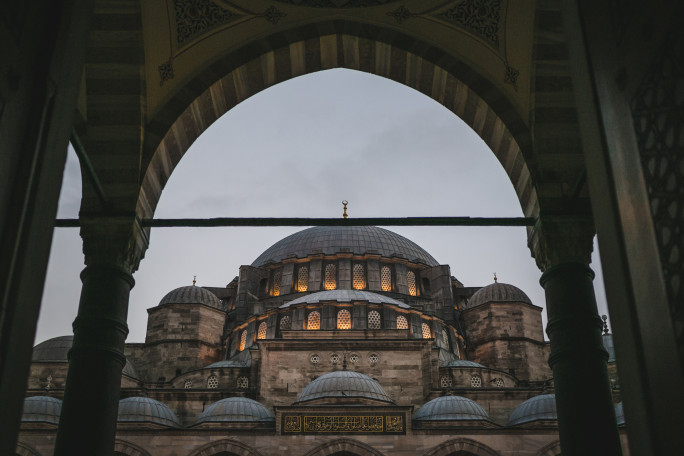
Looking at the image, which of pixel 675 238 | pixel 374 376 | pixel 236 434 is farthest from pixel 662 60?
pixel 374 376

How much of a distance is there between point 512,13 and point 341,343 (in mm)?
22530

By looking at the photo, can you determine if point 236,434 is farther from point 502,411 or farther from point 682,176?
point 682,176

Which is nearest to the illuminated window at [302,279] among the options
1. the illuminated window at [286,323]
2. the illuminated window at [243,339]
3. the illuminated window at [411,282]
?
the illuminated window at [243,339]

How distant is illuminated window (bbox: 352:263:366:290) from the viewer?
38406 mm

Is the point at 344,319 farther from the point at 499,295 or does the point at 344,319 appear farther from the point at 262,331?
the point at 499,295

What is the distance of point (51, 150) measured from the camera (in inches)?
131

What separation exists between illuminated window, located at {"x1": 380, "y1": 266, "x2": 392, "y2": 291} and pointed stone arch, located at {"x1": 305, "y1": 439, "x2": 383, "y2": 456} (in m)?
15.7

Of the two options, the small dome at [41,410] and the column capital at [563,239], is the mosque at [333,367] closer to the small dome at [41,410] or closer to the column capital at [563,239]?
the small dome at [41,410]

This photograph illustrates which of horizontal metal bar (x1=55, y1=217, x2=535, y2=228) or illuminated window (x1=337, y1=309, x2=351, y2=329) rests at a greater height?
illuminated window (x1=337, y1=309, x2=351, y2=329)

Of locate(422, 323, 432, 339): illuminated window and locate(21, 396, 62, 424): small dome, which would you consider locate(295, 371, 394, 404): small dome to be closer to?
locate(422, 323, 432, 339): illuminated window

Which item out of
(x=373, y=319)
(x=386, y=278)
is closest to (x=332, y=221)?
(x=373, y=319)

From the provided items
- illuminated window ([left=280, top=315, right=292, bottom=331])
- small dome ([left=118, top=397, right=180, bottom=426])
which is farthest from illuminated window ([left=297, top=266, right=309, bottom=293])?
small dome ([left=118, top=397, right=180, bottom=426])

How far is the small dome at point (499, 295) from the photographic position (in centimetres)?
3659

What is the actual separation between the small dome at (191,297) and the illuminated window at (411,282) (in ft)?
32.0
